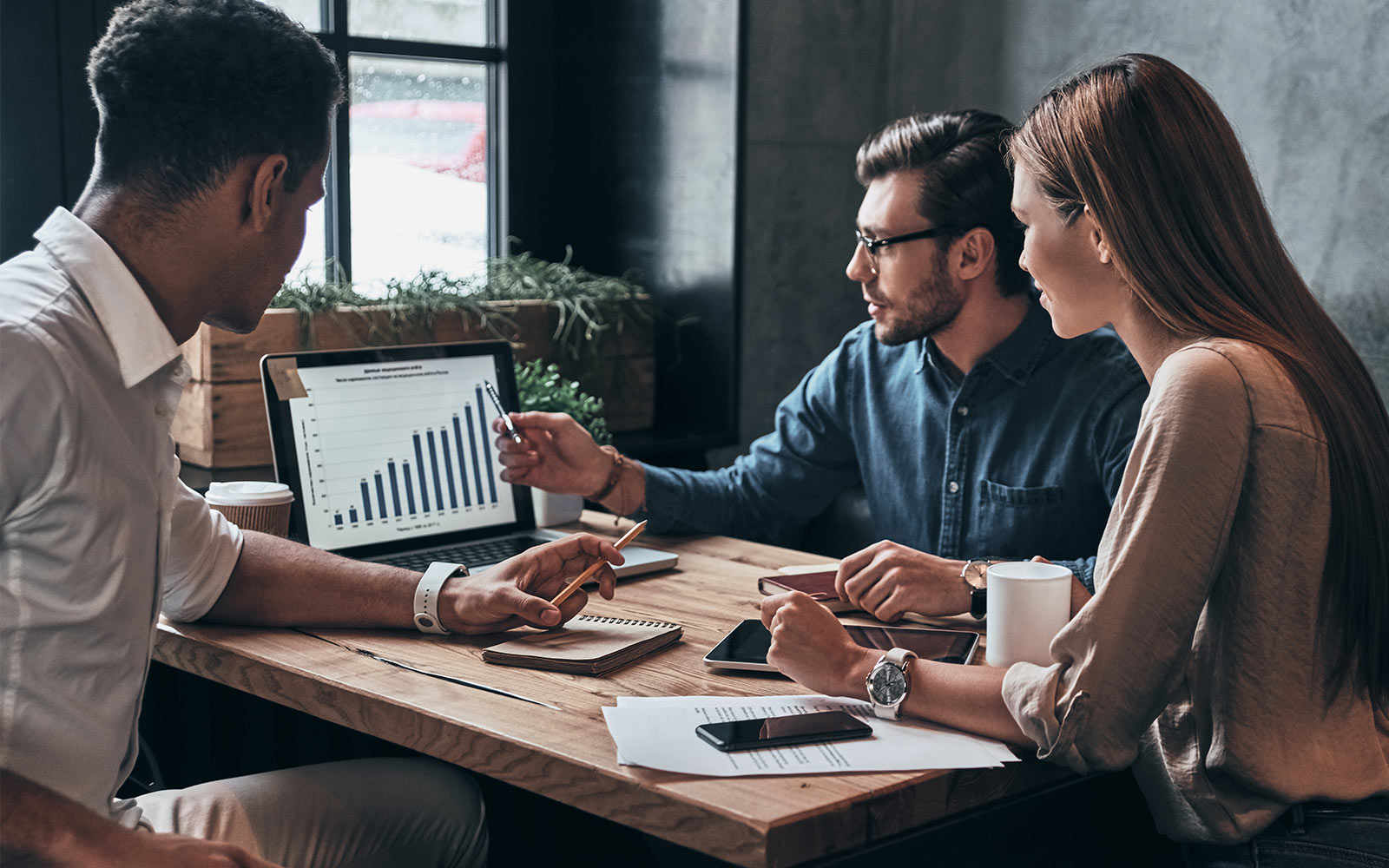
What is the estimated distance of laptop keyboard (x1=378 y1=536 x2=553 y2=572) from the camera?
2.01 meters

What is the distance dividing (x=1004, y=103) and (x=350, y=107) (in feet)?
5.05

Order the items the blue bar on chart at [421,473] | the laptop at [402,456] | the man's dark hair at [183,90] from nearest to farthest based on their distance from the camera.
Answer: the man's dark hair at [183,90] < the laptop at [402,456] < the blue bar on chart at [421,473]

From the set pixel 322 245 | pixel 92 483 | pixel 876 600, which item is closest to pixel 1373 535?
pixel 876 600

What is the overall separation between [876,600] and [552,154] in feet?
6.28

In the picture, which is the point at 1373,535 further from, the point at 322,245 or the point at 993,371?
the point at 322,245

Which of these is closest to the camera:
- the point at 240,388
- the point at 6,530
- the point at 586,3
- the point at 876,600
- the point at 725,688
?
the point at 6,530

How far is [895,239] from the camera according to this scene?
2309 millimetres

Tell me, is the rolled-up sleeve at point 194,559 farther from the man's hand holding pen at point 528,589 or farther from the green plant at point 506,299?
the green plant at point 506,299

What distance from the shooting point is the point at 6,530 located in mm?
1147

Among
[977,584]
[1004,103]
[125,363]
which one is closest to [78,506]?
[125,363]

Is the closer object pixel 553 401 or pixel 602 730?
pixel 602 730

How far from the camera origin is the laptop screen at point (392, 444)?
6.55 ft

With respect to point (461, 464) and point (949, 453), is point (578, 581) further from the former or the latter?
point (949, 453)

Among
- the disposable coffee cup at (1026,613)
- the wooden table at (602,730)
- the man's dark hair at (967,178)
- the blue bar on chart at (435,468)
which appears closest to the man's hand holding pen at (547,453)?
the blue bar on chart at (435,468)
